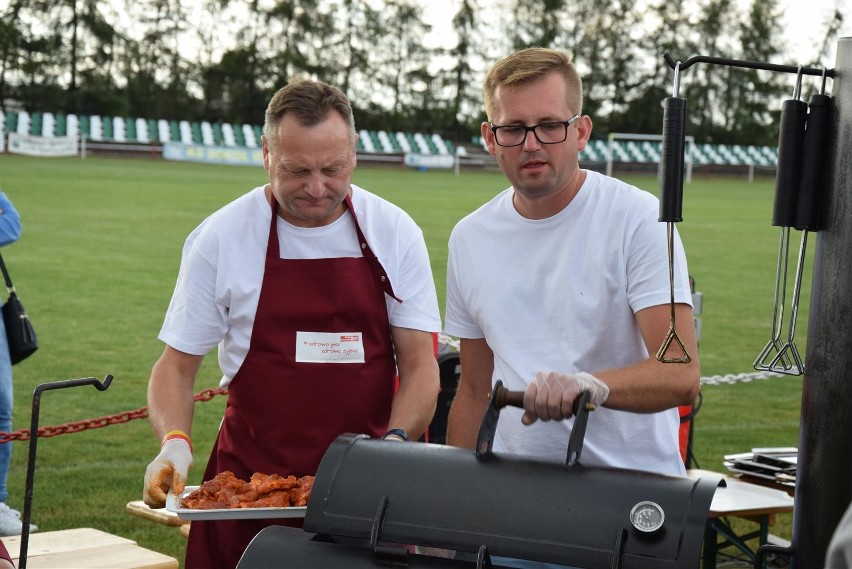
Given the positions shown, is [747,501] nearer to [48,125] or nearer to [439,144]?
[48,125]

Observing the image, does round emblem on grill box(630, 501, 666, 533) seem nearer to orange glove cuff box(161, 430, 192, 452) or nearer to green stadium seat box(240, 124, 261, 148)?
orange glove cuff box(161, 430, 192, 452)

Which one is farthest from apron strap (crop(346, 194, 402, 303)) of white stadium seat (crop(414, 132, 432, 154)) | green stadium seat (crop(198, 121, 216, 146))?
white stadium seat (crop(414, 132, 432, 154))

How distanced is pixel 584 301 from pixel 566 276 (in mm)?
70

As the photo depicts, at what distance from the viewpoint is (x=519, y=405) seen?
1.86m

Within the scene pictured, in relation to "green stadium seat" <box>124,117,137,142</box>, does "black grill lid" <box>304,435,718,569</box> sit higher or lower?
lower

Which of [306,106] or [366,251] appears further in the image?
[366,251]

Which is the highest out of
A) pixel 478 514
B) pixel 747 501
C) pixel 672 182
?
pixel 672 182

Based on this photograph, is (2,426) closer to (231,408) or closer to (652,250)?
(231,408)

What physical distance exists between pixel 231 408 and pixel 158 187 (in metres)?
24.7

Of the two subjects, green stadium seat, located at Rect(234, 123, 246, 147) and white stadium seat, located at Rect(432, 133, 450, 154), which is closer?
green stadium seat, located at Rect(234, 123, 246, 147)

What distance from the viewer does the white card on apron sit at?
2781mm

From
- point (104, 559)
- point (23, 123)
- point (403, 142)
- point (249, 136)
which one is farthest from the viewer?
point (403, 142)

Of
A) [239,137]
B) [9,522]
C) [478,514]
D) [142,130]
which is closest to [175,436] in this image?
[478,514]

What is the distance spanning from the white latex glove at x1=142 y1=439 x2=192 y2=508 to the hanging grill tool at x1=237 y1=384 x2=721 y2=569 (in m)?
0.78
